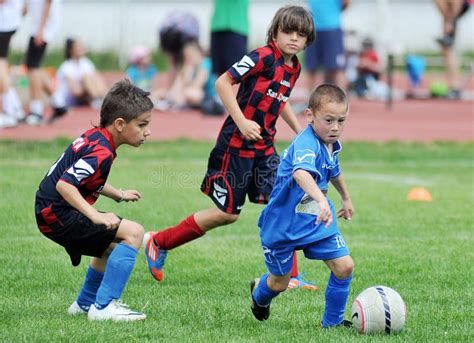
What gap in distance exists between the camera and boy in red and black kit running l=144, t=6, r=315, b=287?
7.29m

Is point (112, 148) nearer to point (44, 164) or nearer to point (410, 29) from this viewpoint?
point (44, 164)

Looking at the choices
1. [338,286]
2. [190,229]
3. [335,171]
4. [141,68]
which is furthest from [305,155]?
[141,68]

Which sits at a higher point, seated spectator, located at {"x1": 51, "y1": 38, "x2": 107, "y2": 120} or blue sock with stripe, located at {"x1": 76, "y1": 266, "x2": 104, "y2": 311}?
blue sock with stripe, located at {"x1": 76, "y1": 266, "x2": 104, "y2": 311}

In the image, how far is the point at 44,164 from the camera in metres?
13.0

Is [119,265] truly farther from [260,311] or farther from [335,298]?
[335,298]

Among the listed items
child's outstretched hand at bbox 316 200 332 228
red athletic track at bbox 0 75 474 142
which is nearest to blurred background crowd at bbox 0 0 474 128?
red athletic track at bbox 0 75 474 142

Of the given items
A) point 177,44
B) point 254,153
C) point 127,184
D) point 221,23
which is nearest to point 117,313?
point 254,153

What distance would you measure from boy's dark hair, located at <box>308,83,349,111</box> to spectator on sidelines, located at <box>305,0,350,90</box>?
1122 centimetres

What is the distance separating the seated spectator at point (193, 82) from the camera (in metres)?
19.8

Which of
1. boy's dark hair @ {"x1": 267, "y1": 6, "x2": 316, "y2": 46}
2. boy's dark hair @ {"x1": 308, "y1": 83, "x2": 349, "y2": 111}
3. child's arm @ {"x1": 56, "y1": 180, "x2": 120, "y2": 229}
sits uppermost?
boy's dark hair @ {"x1": 267, "y1": 6, "x2": 316, "y2": 46}

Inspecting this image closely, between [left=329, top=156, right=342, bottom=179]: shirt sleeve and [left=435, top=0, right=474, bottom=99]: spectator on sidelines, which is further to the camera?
[left=435, top=0, right=474, bottom=99]: spectator on sidelines

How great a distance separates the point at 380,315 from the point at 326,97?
1.20 metres

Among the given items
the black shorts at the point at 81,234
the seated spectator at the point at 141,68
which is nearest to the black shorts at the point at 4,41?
the seated spectator at the point at 141,68

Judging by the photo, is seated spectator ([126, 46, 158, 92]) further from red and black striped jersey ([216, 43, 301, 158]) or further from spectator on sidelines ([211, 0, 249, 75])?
red and black striped jersey ([216, 43, 301, 158])
